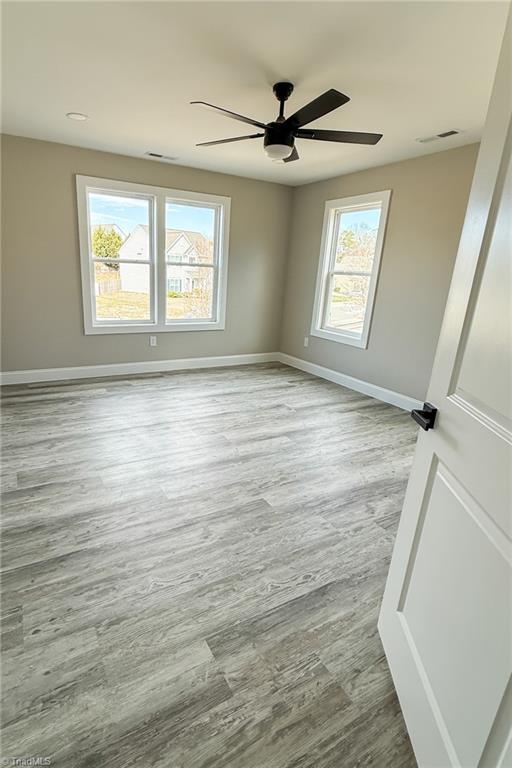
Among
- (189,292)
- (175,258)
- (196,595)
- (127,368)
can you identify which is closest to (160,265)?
(175,258)

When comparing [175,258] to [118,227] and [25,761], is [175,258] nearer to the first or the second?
[118,227]

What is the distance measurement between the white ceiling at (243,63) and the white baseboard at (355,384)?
8.28ft

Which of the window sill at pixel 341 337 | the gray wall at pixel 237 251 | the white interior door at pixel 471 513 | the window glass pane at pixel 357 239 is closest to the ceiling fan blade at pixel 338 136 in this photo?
the gray wall at pixel 237 251

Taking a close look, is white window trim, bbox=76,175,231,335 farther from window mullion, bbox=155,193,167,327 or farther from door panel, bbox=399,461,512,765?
door panel, bbox=399,461,512,765

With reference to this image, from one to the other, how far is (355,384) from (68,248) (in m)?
3.83

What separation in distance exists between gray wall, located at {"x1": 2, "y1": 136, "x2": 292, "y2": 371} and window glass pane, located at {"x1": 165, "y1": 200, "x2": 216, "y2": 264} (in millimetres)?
270

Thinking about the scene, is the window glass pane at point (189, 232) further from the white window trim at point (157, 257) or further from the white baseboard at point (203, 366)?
the white baseboard at point (203, 366)

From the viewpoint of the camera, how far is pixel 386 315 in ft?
14.5

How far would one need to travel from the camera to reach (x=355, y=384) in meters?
4.94

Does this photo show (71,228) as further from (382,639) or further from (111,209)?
(382,639)

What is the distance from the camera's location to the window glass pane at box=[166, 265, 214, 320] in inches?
203

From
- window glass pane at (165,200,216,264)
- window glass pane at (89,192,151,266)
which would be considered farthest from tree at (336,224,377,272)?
window glass pane at (89,192,151,266)

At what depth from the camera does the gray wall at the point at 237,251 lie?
152 inches

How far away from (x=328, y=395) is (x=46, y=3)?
3969 mm
